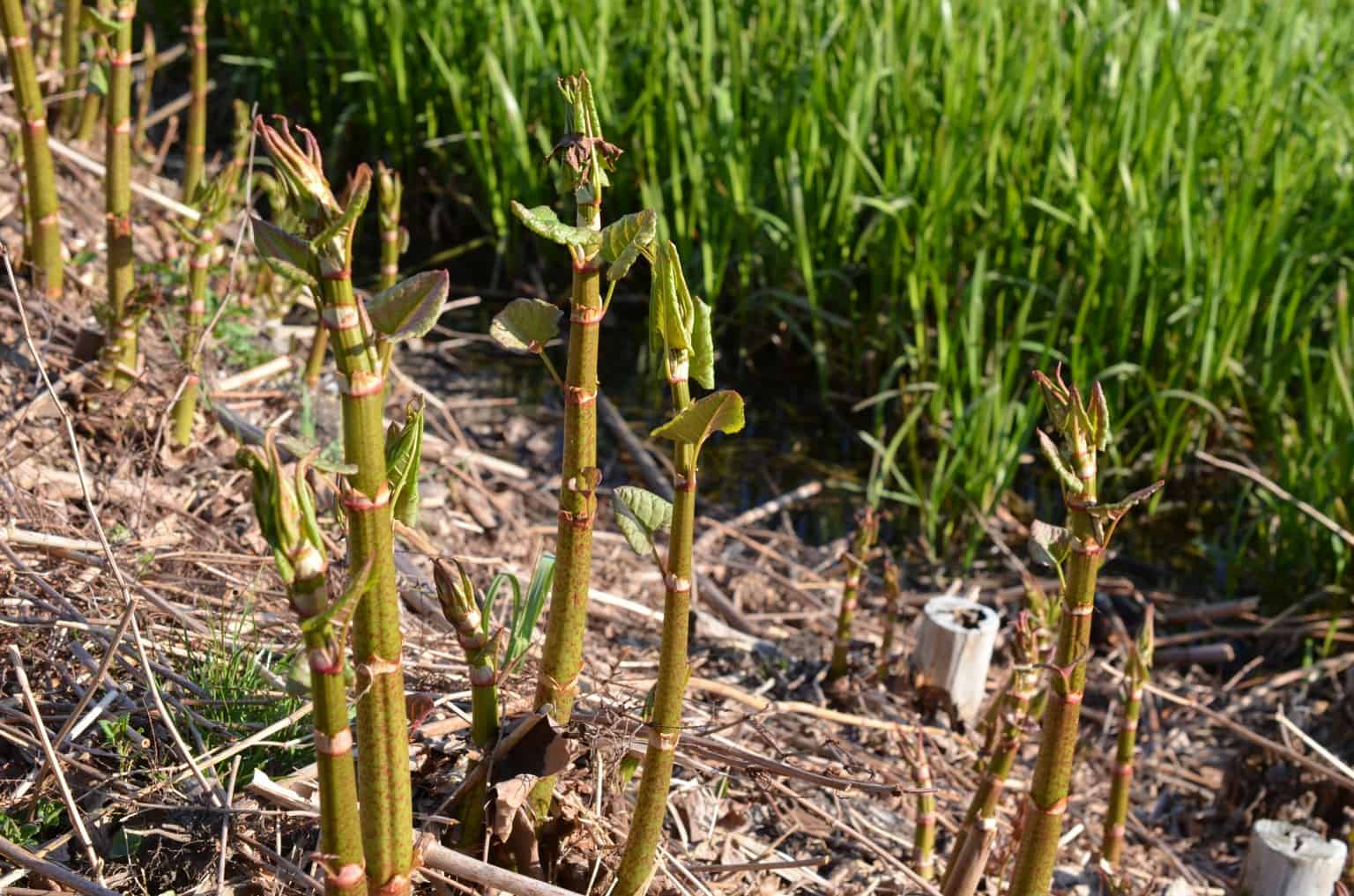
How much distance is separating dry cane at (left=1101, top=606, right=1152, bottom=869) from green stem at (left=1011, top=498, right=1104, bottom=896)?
0.48 m

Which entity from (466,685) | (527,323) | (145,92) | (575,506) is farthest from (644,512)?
(145,92)

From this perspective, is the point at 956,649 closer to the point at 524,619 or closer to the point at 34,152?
the point at 524,619

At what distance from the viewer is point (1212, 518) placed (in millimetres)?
2941

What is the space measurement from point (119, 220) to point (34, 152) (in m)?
0.21

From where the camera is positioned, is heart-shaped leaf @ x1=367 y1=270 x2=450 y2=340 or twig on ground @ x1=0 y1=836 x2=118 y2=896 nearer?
heart-shaped leaf @ x1=367 y1=270 x2=450 y2=340

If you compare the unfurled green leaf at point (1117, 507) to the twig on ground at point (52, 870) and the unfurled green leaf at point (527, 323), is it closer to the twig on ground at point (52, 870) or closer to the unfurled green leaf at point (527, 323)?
the unfurled green leaf at point (527, 323)

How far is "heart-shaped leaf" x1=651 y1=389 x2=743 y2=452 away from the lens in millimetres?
884

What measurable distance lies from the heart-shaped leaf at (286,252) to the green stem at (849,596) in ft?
4.45

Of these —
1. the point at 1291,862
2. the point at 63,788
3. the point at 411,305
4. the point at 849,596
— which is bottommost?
the point at 1291,862

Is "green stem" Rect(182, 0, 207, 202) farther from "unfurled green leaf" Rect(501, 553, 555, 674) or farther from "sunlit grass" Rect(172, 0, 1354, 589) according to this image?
"unfurled green leaf" Rect(501, 553, 555, 674)

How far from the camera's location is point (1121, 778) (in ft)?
5.75

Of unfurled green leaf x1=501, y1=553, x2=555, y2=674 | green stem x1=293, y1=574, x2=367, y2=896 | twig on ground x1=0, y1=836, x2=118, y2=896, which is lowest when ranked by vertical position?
twig on ground x1=0, y1=836, x2=118, y2=896

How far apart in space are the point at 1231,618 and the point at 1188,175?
38.4 inches

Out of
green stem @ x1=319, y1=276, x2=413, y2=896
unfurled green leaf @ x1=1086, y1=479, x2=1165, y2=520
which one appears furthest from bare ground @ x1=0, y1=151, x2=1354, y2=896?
unfurled green leaf @ x1=1086, y1=479, x2=1165, y2=520
